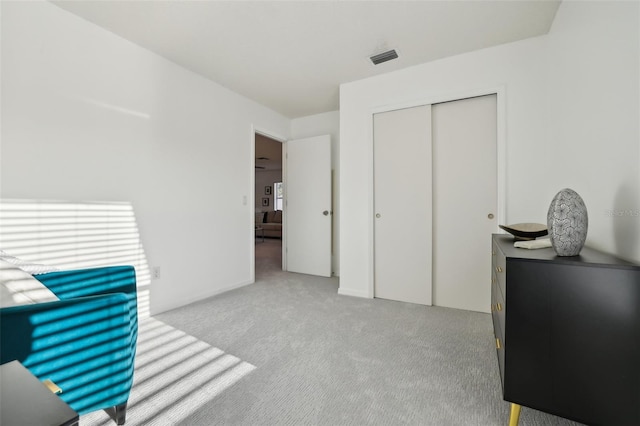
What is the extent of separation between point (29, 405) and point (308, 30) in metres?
2.61

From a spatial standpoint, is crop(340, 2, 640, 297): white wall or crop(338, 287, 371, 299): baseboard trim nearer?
crop(340, 2, 640, 297): white wall

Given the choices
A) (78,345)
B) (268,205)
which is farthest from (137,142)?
(268,205)

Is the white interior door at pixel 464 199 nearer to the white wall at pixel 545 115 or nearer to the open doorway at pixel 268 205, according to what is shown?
the white wall at pixel 545 115

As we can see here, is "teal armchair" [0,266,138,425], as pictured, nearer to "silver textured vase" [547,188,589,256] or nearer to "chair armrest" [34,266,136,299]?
"chair armrest" [34,266,136,299]

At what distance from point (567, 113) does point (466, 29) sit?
1.03 meters

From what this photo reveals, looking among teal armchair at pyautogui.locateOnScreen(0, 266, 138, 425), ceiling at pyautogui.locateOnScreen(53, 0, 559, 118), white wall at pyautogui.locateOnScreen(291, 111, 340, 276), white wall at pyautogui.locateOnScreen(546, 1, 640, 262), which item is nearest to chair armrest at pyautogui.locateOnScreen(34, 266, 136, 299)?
teal armchair at pyautogui.locateOnScreen(0, 266, 138, 425)

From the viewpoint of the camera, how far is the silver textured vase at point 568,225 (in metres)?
1.20

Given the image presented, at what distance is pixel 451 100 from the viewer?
110 inches

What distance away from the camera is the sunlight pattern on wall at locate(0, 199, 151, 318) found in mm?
1849

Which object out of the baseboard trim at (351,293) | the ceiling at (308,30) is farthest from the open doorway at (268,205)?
the ceiling at (308,30)

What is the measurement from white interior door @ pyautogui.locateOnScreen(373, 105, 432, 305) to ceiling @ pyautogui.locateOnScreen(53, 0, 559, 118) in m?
0.64

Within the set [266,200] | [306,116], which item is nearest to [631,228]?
[306,116]

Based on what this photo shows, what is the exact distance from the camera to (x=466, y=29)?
2.32m

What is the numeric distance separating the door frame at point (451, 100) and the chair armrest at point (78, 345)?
2413mm
